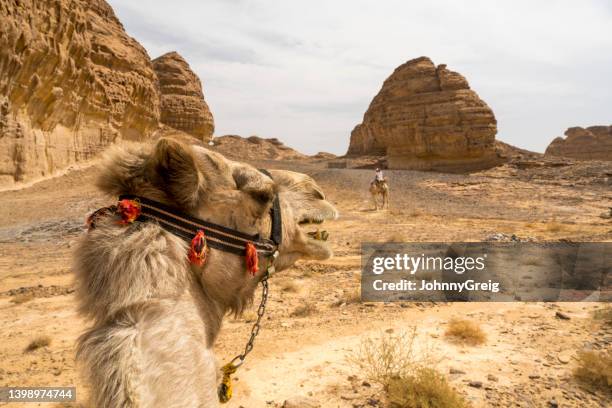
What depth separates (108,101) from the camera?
2838 cm

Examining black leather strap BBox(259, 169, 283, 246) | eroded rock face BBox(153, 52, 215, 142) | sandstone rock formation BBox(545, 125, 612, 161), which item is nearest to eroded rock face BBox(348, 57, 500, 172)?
eroded rock face BBox(153, 52, 215, 142)

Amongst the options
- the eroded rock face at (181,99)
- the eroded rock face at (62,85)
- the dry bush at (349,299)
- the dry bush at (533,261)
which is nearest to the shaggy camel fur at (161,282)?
the dry bush at (349,299)

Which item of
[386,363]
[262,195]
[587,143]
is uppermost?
[587,143]

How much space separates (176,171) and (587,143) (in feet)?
279

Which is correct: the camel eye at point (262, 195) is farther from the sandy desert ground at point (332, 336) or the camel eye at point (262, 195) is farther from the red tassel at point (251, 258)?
the sandy desert ground at point (332, 336)

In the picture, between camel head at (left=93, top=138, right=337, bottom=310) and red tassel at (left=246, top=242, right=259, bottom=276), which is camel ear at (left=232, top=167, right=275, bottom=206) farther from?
red tassel at (left=246, top=242, right=259, bottom=276)

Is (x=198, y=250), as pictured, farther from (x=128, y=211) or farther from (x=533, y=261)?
(x=533, y=261)

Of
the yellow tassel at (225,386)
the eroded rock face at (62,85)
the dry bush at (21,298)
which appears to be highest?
the eroded rock face at (62,85)

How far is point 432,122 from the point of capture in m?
47.9

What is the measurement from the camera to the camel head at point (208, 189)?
4.50 feet

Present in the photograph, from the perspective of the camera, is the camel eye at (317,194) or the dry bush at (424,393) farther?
the dry bush at (424,393)

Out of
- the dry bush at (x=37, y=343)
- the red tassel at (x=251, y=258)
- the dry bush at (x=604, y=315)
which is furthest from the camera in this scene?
the dry bush at (x=604, y=315)

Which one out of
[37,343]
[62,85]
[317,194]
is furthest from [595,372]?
[62,85]

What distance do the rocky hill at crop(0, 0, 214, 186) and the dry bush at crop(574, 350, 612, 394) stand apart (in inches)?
908
